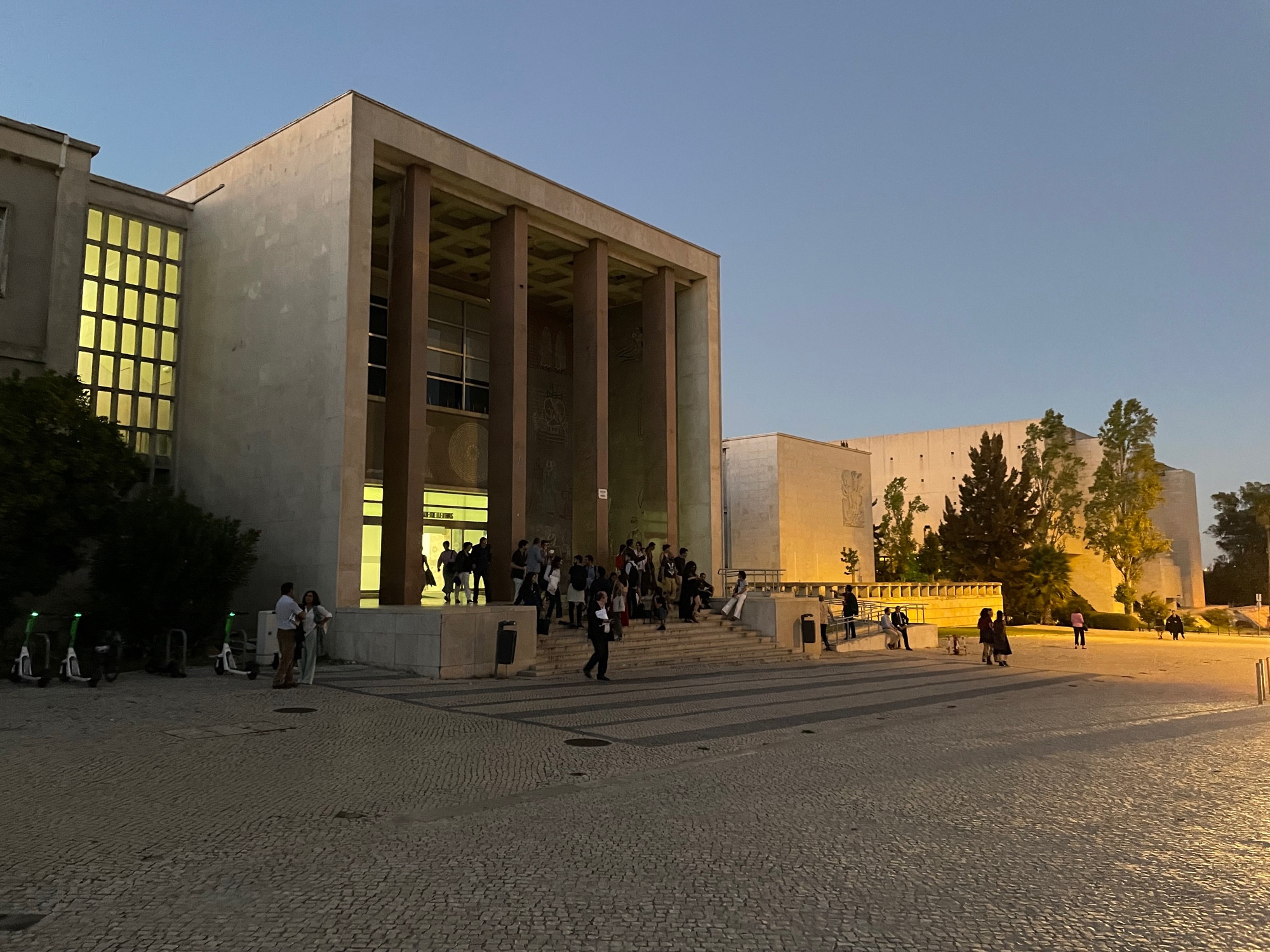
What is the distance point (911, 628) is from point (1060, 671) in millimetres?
8697

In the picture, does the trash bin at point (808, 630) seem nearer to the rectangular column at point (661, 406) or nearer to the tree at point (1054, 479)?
the rectangular column at point (661, 406)

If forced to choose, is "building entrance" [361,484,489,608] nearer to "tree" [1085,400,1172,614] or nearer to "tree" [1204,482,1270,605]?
"tree" [1085,400,1172,614]

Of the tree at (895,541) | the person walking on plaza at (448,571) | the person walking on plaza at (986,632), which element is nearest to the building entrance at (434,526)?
the person walking on plaza at (448,571)

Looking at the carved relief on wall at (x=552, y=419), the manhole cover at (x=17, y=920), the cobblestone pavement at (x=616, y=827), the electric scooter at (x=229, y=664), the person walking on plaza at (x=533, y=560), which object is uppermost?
the carved relief on wall at (x=552, y=419)

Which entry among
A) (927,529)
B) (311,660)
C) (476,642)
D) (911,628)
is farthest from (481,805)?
(927,529)

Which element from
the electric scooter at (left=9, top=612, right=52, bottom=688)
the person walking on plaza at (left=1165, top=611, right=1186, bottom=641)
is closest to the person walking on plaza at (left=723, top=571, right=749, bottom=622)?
the electric scooter at (left=9, top=612, right=52, bottom=688)

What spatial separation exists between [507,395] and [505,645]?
31.1ft

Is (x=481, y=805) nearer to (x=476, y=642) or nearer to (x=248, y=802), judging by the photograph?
(x=248, y=802)

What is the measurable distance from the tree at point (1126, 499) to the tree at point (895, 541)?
11100 mm

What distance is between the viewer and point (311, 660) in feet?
49.1

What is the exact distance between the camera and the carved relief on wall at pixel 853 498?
56938 millimetres

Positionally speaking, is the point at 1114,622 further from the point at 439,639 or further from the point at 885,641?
the point at 439,639

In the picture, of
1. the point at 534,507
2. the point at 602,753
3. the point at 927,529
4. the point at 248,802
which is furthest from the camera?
the point at 927,529

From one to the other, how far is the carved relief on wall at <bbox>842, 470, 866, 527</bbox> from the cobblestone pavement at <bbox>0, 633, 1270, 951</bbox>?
1726 inches
